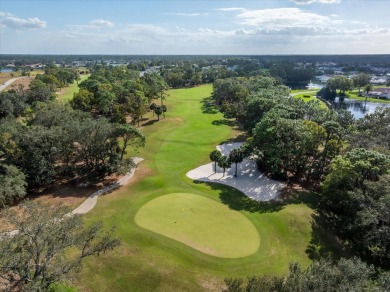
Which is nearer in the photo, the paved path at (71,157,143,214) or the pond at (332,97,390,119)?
the paved path at (71,157,143,214)

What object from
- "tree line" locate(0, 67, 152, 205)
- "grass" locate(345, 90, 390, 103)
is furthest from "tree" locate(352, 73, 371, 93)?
"tree line" locate(0, 67, 152, 205)

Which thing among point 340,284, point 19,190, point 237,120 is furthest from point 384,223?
point 237,120

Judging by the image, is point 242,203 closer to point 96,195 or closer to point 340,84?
point 96,195

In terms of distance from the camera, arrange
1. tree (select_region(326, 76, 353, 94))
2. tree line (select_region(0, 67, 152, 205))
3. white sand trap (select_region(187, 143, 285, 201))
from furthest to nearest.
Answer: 1. tree (select_region(326, 76, 353, 94))
2. white sand trap (select_region(187, 143, 285, 201))
3. tree line (select_region(0, 67, 152, 205))

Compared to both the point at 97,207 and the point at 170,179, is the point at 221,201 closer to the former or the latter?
the point at 170,179

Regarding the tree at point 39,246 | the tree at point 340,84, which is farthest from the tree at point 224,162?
the tree at point 340,84

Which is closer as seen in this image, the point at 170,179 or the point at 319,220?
the point at 319,220

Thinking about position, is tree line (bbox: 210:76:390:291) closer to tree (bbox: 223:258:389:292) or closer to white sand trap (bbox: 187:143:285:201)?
white sand trap (bbox: 187:143:285:201)
